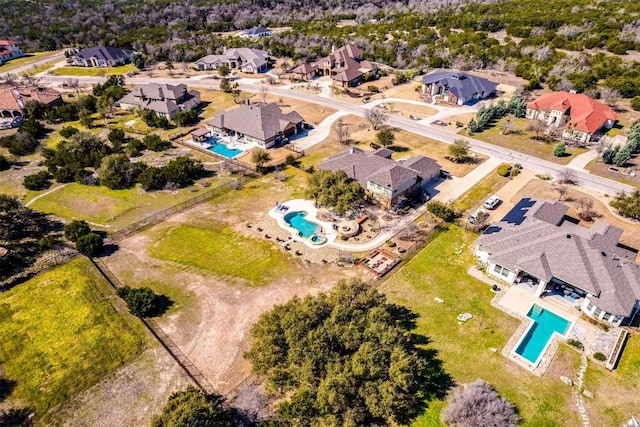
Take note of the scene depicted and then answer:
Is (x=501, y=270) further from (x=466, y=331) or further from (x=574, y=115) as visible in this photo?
(x=574, y=115)

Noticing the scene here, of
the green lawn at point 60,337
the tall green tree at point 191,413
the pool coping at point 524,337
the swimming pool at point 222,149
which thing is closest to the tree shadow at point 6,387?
the green lawn at point 60,337

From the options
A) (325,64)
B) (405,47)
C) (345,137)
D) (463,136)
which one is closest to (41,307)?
(345,137)

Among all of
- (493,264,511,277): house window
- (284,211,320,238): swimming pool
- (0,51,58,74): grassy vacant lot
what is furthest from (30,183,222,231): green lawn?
(0,51,58,74): grassy vacant lot

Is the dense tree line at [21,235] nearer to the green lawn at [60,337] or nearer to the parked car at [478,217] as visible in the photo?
the green lawn at [60,337]

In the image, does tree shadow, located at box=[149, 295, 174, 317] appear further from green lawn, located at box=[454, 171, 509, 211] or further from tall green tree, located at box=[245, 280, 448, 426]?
green lawn, located at box=[454, 171, 509, 211]

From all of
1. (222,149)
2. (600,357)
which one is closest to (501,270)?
(600,357)

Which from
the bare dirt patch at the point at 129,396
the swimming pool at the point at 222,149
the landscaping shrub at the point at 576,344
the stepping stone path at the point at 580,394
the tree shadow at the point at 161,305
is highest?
the swimming pool at the point at 222,149

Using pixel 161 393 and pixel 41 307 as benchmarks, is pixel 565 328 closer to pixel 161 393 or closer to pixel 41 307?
pixel 161 393
